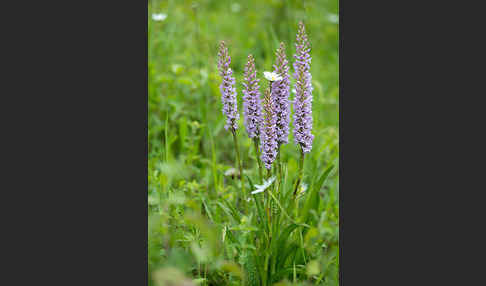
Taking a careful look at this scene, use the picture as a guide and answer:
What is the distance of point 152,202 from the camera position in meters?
2.70

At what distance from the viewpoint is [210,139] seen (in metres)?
4.10

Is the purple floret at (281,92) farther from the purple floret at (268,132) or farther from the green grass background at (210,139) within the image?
the green grass background at (210,139)

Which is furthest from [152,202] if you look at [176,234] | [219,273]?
[219,273]

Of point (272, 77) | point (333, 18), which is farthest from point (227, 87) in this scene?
point (333, 18)

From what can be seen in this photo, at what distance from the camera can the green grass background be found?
2.64 meters

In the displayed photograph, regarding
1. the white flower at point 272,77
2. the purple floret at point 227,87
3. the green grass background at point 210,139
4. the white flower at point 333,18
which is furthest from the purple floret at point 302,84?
the white flower at point 333,18

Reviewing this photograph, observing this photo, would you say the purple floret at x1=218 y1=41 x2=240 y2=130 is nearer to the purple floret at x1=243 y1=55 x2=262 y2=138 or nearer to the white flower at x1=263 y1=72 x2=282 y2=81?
the purple floret at x1=243 y1=55 x2=262 y2=138

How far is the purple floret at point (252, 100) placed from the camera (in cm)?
253

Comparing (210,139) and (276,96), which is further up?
(276,96)

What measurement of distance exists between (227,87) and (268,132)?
1.22 ft

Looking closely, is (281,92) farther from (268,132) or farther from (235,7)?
(235,7)

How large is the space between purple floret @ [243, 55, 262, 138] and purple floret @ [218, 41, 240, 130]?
8 centimetres

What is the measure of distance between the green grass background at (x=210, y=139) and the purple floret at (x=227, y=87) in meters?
0.31
